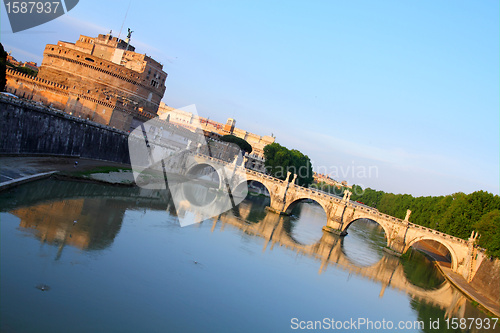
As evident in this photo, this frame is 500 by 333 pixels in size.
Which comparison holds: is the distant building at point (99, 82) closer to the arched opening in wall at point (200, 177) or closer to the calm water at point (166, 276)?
the arched opening in wall at point (200, 177)

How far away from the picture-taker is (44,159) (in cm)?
2966

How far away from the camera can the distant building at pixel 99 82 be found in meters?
43.8

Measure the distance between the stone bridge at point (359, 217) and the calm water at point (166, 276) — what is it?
17.0 feet

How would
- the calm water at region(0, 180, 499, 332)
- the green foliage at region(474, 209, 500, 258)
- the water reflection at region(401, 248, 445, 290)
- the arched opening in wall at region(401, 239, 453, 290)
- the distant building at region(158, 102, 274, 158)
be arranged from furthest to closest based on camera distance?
the distant building at region(158, 102, 274, 158)
the green foliage at region(474, 209, 500, 258)
the arched opening in wall at region(401, 239, 453, 290)
the water reflection at region(401, 248, 445, 290)
the calm water at region(0, 180, 499, 332)

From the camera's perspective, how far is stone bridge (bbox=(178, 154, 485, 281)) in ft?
125

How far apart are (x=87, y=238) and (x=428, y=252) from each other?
43525 mm

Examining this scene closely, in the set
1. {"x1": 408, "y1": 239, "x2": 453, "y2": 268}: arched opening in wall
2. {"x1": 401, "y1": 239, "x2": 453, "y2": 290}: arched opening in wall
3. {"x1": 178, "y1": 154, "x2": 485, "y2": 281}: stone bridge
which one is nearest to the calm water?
{"x1": 401, "y1": 239, "x2": 453, "y2": 290}: arched opening in wall

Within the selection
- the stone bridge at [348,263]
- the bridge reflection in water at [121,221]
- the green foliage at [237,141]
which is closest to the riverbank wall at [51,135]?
the bridge reflection in water at [121,221]

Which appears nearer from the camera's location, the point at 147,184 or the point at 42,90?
the point at 147,184

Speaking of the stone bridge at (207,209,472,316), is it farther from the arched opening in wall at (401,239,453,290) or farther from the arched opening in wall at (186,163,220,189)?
the arched opening in wall at (186,163,220,189)

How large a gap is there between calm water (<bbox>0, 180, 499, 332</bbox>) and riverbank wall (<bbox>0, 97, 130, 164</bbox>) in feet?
13.6

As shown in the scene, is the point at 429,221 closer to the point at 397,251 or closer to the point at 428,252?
the point at 428,252

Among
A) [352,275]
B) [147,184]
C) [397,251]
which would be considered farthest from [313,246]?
[147,184]

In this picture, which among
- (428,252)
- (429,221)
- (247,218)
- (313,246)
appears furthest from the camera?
(429,221)
